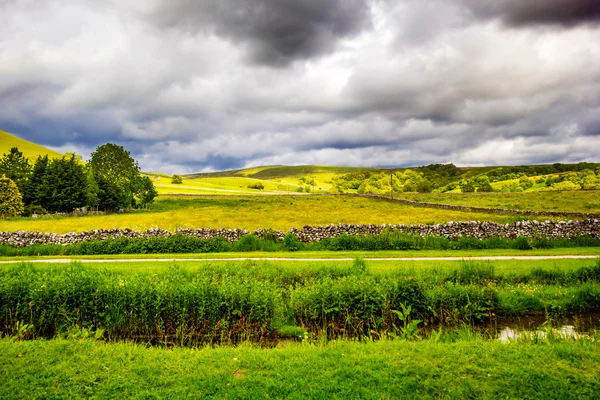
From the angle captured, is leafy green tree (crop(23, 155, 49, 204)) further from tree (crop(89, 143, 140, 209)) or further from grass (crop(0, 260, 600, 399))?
grass (crop(0, 260, 600, 399))

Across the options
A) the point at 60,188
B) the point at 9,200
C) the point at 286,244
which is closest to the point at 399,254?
the point at 286,244

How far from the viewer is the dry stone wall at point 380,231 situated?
26141 millimetres

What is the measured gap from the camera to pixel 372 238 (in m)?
25.0

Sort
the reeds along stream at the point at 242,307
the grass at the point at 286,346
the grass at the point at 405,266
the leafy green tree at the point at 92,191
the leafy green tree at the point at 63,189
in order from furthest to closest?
1. the leafy green tree at the point at 92,191
2. the leafy green tree at the point at 63,189
3. the grass at the point at 405,266
4. the reeds along stream at the point at 242,307
5. the grass at the point at 286,346

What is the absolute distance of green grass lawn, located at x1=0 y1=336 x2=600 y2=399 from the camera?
6.27m

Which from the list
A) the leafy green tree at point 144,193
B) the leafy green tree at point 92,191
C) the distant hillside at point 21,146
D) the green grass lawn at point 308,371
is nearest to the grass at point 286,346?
the green grass lawn at point 308,371

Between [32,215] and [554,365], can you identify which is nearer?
[554,365]

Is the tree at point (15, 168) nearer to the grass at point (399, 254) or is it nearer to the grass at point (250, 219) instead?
the grass at point (250, 219)

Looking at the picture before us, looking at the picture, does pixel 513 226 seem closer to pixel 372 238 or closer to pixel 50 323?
pixel 372 238

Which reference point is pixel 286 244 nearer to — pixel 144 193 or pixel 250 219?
pixel 250 219

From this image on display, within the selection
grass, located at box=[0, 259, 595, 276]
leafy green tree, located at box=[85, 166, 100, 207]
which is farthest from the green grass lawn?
leafy green tree, located at box=[85, 166, 100, 207]

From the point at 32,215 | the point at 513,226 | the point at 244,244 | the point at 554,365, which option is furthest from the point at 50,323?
the point at 32,215

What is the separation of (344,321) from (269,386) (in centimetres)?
497

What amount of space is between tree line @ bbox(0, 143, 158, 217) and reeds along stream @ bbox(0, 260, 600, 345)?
61.6m
